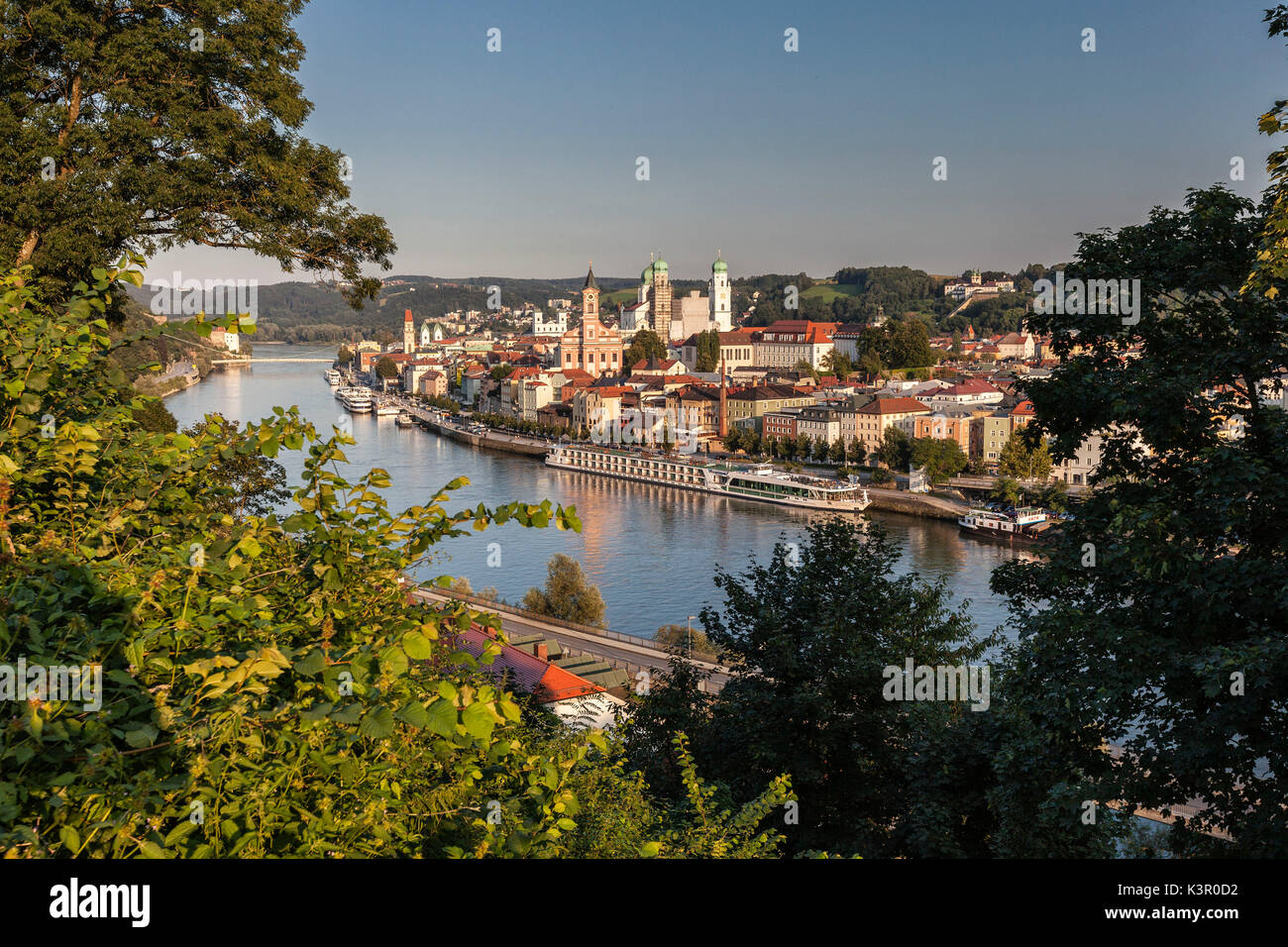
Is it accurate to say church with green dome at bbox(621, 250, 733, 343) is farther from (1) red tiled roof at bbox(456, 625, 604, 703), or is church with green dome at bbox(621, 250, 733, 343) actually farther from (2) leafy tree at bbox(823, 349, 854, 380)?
(1) red tiled roof at bbox(456, 625, 604, 703)

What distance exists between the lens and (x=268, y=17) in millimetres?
2717

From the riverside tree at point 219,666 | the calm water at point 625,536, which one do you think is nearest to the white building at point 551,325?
the calm water at point 625,536

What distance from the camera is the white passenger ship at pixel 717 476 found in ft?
65.3

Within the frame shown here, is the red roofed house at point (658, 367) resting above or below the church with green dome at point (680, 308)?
below

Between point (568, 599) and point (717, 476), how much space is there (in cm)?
1125

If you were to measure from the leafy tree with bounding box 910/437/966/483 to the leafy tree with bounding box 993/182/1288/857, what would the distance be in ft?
61.9

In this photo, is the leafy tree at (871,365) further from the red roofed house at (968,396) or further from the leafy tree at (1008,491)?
the leafy tree at (1008,491)

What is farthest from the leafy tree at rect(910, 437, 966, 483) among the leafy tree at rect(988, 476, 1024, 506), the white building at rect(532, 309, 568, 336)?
the white building at rect(532, 309, 568, 336)

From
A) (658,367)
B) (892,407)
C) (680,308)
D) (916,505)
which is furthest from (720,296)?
(916,505)

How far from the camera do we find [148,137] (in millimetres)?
2551

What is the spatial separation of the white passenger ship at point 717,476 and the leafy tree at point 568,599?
29.8 feet

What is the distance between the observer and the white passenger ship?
19.9 meters
